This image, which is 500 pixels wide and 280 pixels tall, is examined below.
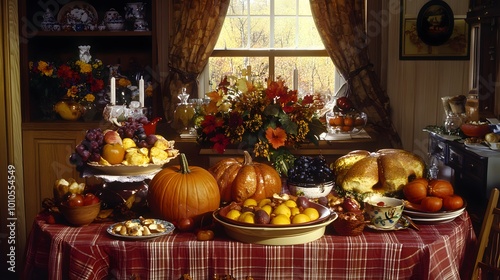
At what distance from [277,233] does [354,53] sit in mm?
3153

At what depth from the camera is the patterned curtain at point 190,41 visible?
4957 mm

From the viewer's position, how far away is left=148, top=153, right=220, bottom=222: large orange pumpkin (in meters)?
2.25

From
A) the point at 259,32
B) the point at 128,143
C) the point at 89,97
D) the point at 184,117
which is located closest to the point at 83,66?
the point at 89,97

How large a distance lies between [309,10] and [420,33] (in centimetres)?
87

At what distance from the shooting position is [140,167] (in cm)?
249

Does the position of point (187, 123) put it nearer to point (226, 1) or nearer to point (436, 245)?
point (226, 1)

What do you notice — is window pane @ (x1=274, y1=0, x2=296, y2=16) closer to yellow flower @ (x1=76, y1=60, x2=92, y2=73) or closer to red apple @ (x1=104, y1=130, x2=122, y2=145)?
yellow flower @ (x1=76, y1=60, x2=92, y2=73)

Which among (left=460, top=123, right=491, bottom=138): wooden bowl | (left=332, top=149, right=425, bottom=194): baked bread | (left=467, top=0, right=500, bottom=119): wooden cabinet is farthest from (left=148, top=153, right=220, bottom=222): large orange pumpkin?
(left=467, top=0, right=500, bottom=119): wooden cabinet

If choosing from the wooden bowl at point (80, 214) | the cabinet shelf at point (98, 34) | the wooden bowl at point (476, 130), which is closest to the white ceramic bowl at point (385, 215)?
the wooden bowl at point (80, 214)

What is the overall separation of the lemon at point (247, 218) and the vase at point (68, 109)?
2.92 meters

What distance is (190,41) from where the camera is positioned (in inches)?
196

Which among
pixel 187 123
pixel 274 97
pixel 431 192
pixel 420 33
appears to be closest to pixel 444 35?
pixel 420 33

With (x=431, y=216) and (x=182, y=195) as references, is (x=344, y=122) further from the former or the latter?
(x=182, y=195)

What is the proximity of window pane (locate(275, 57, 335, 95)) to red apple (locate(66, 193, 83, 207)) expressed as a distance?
3.12 m
